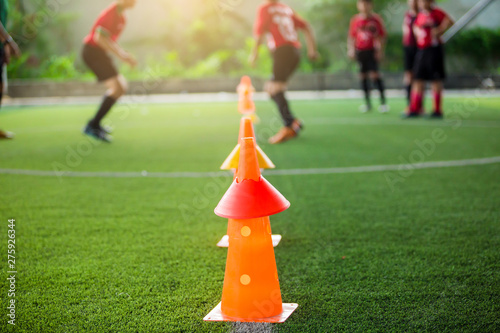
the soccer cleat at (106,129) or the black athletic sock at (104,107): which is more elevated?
the black athletic sock at (104,107)

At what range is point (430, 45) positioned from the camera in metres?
10.1

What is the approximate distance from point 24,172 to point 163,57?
61.9 feet

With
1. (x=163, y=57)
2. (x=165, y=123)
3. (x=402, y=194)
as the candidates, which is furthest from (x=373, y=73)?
(x=163, y=57)

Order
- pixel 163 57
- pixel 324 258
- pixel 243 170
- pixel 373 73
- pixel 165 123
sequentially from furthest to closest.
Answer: pixel 163 57
pixel 373 73
pixel 165 123
pixel 324 258
pixel 243 170

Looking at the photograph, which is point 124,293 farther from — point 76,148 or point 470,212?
point 76,148

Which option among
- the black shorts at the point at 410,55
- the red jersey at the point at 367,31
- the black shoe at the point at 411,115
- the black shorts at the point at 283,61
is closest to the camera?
the black shorts at the point at 283,61

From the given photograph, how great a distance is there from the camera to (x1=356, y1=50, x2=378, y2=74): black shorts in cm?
1198

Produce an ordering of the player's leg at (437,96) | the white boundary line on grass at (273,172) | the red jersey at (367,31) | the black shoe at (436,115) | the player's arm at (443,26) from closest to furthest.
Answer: the white boundary line on grass at (273,172) → the player's arm at (443,26) → the player's leg at (437,96) → the black shoe at (436,115) → the red jersey at (367,31)

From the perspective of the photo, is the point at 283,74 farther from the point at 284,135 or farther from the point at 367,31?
the point at 367,31

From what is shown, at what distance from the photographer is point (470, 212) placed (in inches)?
156

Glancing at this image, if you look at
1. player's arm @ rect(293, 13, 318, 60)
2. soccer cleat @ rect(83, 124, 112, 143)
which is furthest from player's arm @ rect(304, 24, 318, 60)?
soccer cleat @ rect(83, 124, 112, 143)

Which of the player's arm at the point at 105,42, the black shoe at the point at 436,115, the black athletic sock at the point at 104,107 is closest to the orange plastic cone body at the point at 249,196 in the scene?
the player's arm at the point at 105,42

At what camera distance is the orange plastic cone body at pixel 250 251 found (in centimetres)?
234

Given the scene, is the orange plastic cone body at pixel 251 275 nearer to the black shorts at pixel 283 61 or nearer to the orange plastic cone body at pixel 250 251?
the orange plastic cone body at pixel 250 251
